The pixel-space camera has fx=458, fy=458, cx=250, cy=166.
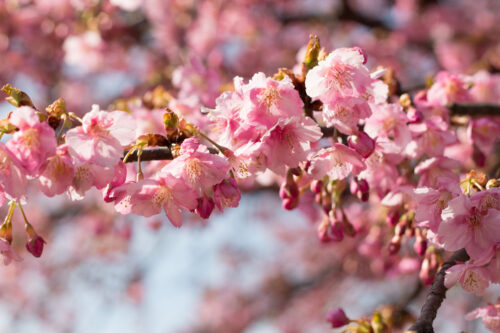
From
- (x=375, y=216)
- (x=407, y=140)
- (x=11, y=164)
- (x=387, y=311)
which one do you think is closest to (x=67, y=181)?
(x=11, y=164)

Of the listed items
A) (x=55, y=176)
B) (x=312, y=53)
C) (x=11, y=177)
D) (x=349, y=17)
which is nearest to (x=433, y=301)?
(x=312, y=53)

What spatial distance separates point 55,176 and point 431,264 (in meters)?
1.63

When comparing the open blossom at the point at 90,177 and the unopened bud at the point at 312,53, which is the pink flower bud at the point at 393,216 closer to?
the unopened bud at the point at 312,53

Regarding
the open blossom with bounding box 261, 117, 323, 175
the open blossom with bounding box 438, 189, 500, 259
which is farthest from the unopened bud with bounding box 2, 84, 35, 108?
the open blossom with bounding box 438, 189, 500, 259

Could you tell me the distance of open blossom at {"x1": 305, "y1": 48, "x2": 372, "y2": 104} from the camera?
156 cm

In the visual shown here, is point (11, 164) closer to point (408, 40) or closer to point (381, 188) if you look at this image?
point (381, 188)

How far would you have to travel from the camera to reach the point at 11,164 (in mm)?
1389

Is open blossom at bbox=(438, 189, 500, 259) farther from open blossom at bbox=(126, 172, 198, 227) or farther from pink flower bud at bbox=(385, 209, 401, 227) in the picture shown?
open blossom at bbox=(126, 172, 198, 227)

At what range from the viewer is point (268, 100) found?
1.52 meters

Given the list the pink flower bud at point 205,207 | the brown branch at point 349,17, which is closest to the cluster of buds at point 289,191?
the pink flower bud at point 205,207

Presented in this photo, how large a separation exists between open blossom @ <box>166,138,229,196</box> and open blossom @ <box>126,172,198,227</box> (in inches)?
0.9

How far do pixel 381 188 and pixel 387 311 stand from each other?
3.00 ft

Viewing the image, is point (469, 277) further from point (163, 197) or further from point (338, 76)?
point (163, 197)

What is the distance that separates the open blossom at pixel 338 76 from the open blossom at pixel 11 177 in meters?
0.96
